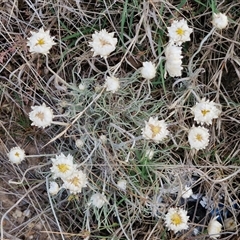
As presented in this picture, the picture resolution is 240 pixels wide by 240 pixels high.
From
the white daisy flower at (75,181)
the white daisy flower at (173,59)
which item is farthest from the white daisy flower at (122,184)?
the white daisy flower at (173,59)

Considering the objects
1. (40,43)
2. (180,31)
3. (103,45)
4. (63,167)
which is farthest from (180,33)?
(63,167)

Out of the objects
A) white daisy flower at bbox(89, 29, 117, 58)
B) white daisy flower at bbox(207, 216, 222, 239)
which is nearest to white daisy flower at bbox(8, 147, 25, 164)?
white daisy flower at bbox(89, 29, 117, 58)

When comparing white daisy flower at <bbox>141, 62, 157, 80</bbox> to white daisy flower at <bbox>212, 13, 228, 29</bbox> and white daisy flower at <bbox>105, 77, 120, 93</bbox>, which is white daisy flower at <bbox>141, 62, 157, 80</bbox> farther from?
white daisy flower at <bbox>212, 13, 228, 29</bbox>

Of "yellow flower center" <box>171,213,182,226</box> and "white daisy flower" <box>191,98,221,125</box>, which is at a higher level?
"white daisy flower" <box>191,98,221,125</box>

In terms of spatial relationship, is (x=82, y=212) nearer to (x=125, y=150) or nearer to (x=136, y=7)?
(x=125, y=150)

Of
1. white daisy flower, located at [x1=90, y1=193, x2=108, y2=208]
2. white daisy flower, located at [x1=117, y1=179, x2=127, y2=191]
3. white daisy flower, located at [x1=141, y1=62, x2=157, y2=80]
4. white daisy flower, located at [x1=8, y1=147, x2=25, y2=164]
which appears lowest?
white daisy flower, located at [x1=90, y1=193, x2=108, y2=208]

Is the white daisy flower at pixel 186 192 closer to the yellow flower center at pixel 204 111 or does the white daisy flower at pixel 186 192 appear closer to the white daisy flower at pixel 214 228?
the white daisy flower at pixel 214 228

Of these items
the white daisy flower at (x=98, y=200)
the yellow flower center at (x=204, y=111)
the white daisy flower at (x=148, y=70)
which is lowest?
the white daisy flower at (x=98, y=200)
